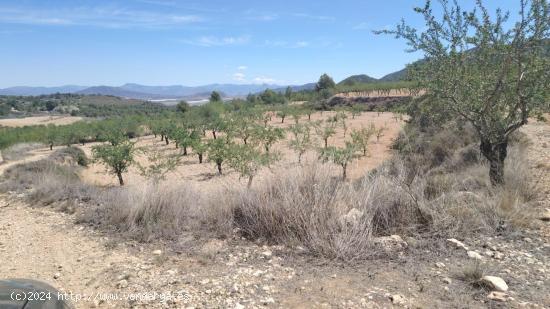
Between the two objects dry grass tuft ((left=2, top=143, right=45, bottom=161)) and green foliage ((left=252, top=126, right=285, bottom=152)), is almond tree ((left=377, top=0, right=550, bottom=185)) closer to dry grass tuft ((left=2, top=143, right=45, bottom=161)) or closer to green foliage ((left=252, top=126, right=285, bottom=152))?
green foliage ((left=252, top=126, right=285, bottom=152))

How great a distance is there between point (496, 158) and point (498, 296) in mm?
3699

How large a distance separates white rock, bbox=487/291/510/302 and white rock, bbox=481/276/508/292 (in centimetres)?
6

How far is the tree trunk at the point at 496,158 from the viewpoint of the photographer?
6074 mm

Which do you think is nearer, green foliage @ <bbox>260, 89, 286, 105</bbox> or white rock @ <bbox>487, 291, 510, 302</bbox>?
white rock @ <bbox>487, 291, 510, 302</bbox>

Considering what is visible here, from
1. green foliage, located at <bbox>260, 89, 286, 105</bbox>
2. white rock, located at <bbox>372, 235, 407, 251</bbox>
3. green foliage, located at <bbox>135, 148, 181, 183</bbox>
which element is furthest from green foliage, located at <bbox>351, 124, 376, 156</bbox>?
green foliage, located at <bbox>260, 89, 286, 105</bbox>

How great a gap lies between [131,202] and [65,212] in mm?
1789

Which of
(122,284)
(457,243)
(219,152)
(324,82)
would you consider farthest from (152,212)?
(324,82)

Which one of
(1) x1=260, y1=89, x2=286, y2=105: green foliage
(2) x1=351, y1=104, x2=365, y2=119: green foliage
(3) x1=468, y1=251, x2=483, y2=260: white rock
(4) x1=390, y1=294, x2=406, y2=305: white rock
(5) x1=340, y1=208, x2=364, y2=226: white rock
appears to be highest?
(1) x1=260, y1=89, x2=286, y2=105: green foliage

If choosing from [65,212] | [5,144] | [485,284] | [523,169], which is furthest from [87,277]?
Answer: [5,144]

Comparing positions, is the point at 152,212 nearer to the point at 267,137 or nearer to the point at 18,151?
the point at 267,137

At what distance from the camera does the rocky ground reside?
10.5 feet

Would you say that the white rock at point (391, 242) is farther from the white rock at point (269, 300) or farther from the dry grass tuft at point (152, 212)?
the dry grass tuft at point (152, 212)

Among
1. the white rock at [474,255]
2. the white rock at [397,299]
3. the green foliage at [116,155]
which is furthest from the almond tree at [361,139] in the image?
the white rock at [397,299]

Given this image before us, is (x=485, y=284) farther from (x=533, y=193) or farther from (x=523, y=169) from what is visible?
(x=523, y=169)
